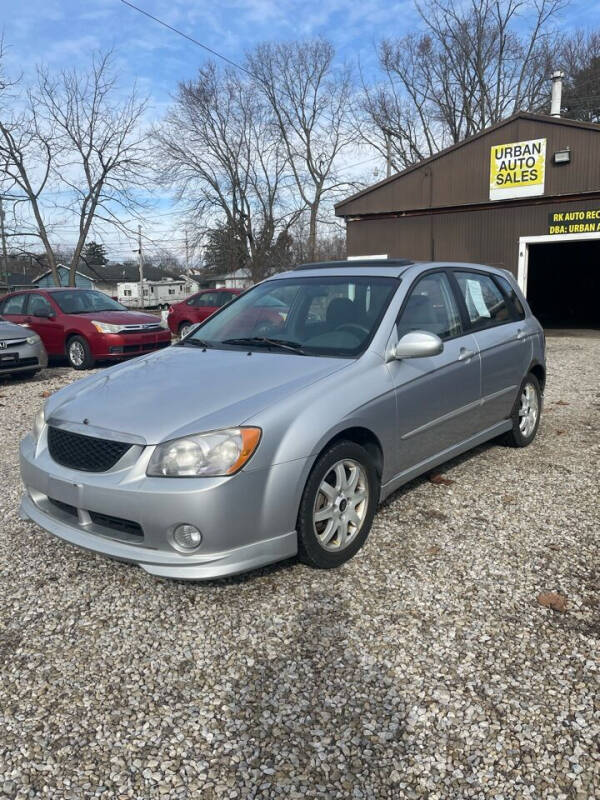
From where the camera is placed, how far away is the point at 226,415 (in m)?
2.98

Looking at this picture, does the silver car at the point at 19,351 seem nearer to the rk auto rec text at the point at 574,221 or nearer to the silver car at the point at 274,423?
the silver car at the point at 274,423

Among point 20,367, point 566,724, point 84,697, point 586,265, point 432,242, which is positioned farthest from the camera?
point 586,265

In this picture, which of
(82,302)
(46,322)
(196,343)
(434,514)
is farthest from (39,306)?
(434,514)

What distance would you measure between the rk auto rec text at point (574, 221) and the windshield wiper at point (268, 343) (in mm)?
14243

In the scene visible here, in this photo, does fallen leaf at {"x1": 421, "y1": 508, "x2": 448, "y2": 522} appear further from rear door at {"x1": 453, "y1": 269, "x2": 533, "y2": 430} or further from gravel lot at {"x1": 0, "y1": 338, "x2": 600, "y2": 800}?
rear door at {"x1": 453, "y1": 269, "x2": 533, "y2": 430}

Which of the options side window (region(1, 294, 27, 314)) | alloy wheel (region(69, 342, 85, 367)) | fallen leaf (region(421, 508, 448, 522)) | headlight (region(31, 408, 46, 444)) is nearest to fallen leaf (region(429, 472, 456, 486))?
fallen leaf (region(421, 508, 448, 522))

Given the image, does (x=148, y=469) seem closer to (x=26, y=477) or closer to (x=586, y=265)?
(x=26, y=477)

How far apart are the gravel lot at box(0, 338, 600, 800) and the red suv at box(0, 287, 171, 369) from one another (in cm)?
721

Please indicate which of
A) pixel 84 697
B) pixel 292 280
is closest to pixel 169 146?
pixel 292 280

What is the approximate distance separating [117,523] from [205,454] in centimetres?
A: 62

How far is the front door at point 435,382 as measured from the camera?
384 centimetres

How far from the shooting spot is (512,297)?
5.52 metres

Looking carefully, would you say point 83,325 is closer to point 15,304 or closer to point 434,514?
point 15,304

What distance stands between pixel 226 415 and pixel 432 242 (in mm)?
16153
